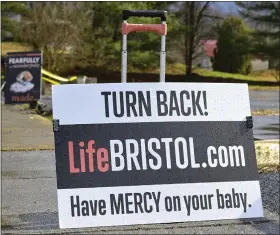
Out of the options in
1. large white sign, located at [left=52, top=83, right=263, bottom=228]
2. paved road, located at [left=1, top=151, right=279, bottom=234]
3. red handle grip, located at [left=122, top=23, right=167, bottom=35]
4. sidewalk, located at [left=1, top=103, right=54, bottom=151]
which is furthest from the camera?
sidewalk, located at [left=1, top=103, right=54, bottom=151]

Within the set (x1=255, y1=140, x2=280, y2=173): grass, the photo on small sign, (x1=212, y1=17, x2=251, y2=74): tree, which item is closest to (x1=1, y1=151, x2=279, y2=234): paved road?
(x1=255, y1=140, x2=280, y2=173): grass

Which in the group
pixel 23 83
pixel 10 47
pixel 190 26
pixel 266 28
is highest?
pixel 190 26

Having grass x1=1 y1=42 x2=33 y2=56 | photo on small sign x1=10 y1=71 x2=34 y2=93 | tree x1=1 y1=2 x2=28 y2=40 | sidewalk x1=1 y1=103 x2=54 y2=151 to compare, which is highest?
tree x1=1 y1=2 x2=28 y2=40

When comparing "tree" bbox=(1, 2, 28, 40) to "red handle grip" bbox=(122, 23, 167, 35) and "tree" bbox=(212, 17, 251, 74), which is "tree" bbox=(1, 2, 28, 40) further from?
"red handle grip" bbox=(122, 23, 167, 35)

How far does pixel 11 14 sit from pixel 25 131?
2745cm

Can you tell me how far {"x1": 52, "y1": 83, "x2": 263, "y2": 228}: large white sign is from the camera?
3.92 meters

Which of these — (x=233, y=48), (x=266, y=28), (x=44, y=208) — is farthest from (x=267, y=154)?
(x=233, y=48)

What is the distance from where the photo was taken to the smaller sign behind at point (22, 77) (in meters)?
18.2

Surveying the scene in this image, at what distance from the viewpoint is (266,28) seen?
A: 1617 inches

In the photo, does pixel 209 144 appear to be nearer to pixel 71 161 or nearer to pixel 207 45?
pixel 71 161

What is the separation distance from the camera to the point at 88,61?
38.5 metres

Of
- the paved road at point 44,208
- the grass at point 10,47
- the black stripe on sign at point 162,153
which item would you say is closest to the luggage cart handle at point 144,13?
the black stripe on sign at point 162,153

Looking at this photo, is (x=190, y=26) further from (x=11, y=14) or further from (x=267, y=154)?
(x=267, y=154)

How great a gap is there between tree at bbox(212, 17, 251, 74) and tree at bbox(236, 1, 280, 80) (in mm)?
791
